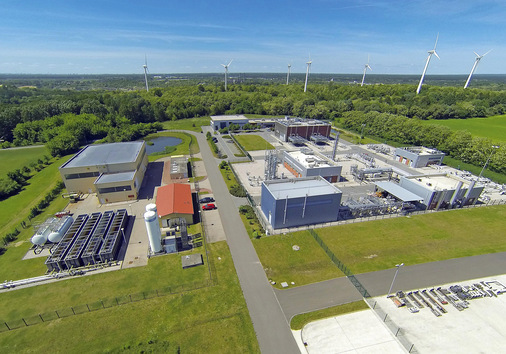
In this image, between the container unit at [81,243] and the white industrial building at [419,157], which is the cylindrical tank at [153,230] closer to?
the container unit at [81,243]

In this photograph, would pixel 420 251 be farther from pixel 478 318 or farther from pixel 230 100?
pixel 230 100

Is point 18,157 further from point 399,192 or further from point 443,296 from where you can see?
point 443,296

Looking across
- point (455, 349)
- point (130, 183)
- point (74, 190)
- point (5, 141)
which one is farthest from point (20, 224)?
point (5, 141)

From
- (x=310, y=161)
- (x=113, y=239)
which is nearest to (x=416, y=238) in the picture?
(x=310, y=161)

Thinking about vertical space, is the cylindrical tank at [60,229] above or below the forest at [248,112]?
below

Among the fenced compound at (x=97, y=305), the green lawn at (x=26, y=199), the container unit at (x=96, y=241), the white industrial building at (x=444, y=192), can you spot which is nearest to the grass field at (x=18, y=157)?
the green lawn at (x=26, y=199)

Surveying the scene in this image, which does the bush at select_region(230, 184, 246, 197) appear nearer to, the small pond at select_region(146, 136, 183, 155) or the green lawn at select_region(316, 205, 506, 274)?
the green lawn at select_region(316, 205, 506, 274)
